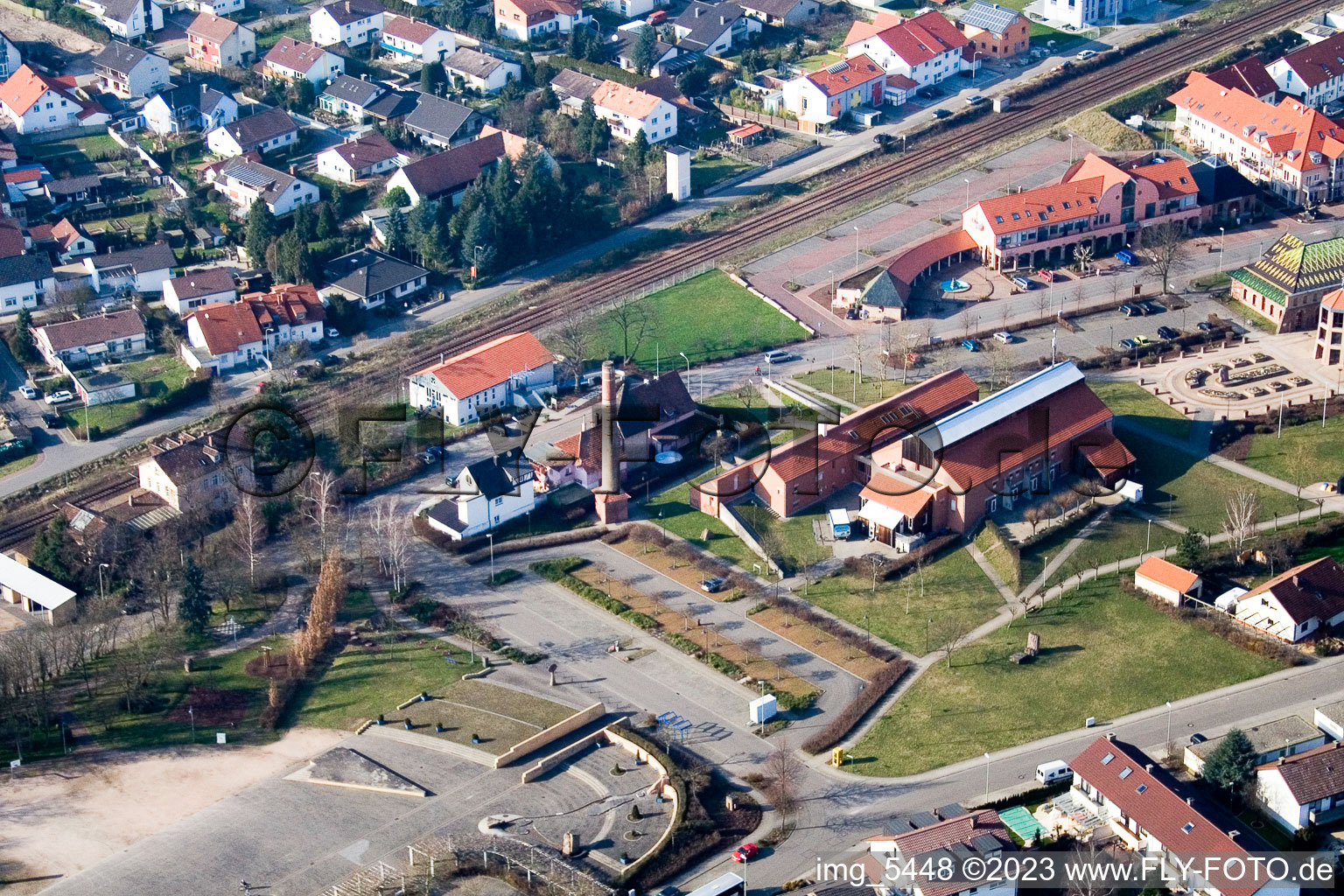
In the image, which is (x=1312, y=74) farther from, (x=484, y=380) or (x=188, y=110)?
(x=188, y=110)

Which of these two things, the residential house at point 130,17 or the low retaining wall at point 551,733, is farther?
the residential house at point 130,17

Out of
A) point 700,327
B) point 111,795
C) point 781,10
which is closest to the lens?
point 111,795

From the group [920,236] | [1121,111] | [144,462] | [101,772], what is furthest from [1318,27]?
[101,772]

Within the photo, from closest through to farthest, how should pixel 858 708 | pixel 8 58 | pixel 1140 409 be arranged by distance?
pixel 858 708
pixel 1140 409
pixel 8 58

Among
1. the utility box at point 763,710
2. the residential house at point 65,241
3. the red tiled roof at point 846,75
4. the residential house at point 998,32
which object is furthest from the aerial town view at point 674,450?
the utility box at point 763,710

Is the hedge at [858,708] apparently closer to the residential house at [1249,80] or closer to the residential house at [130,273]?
the residential house at [130,273]

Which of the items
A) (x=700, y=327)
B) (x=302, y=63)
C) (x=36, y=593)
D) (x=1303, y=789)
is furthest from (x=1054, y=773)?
(x=302, y=63)

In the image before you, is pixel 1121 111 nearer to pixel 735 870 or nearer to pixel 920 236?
pixel 920 236
